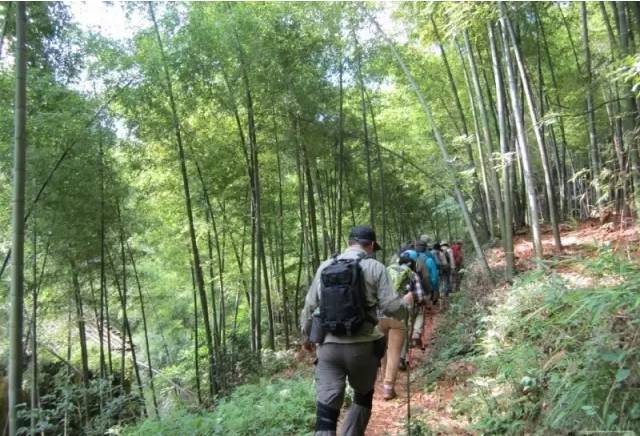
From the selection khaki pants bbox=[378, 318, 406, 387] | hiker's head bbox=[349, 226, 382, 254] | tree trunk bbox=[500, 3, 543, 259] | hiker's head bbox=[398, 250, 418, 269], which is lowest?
khaki pants bbox=[378, 318, 406, 387]

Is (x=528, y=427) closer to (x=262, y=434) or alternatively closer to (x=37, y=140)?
(x=262, y=434)

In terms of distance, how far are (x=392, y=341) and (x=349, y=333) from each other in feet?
5.85

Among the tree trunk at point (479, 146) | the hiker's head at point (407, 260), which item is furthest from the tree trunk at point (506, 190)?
the tree trunk at point (479, 146)

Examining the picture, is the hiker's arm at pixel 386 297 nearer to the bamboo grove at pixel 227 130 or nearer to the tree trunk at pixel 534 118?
the bamboo grove at pixel 227 130

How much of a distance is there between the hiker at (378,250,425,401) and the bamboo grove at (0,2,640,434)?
1748 millimetres

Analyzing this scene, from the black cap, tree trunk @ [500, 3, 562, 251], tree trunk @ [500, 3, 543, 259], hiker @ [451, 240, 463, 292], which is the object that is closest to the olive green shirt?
the black cap

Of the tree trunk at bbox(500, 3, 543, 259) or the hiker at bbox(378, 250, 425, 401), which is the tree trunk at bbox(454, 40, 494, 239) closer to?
the tree trunk at bbox(500, 3, 543, 259)

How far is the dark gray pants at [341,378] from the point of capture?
2414 mm

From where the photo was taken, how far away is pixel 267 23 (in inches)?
304

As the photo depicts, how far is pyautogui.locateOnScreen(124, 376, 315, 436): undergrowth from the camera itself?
3572mm

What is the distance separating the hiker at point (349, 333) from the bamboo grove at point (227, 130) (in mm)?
1720

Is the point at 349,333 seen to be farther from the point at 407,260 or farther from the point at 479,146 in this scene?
the point at 479,146

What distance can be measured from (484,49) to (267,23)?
14.3 feet

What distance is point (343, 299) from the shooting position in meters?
2.42
